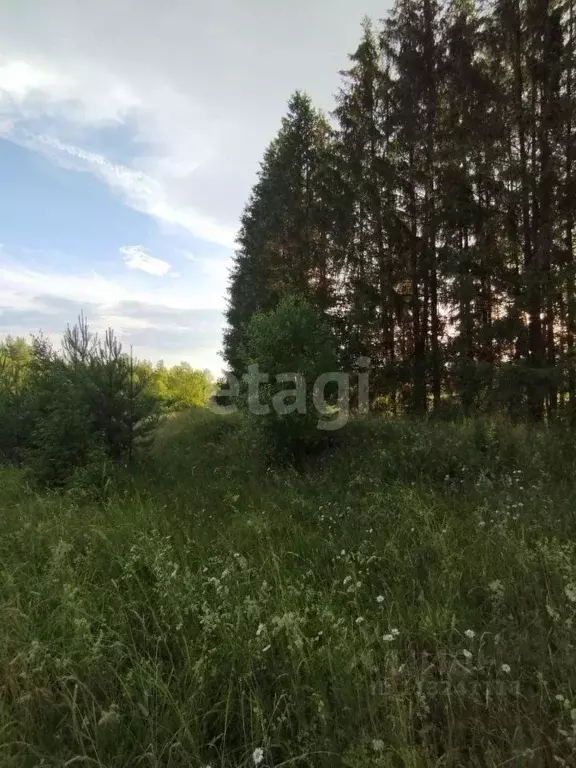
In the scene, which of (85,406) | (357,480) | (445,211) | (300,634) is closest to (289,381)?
(357,480)

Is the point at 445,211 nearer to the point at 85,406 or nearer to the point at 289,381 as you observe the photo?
the point at 289,381

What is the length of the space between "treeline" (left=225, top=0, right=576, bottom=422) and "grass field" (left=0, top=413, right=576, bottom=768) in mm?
6094

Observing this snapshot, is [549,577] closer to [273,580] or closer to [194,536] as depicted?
[273,580]

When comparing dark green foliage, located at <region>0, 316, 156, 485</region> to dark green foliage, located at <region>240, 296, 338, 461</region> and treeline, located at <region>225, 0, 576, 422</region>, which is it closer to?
dark green foliage, located at <region>240, 296, 338, 461</region>

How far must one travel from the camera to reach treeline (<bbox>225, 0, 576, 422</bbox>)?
979 centimetres

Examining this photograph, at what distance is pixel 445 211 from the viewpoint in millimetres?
11875

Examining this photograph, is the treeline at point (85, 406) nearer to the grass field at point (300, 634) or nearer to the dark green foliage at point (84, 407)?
the dark green foliage at point (84, 407)

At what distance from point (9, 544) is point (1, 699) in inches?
102

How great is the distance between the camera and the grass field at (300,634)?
1.88m

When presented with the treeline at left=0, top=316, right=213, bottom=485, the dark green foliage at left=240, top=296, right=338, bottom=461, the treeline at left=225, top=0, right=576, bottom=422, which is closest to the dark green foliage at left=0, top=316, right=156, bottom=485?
the treeline at left=0, top=316, right=213, bottom=485

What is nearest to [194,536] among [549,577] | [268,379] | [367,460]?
[549,577]

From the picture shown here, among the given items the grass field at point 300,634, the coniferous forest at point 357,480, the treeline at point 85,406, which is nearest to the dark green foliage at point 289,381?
the coniferous forest at point 357,480

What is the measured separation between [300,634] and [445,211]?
12.2m

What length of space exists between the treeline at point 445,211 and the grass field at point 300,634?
6094mm
